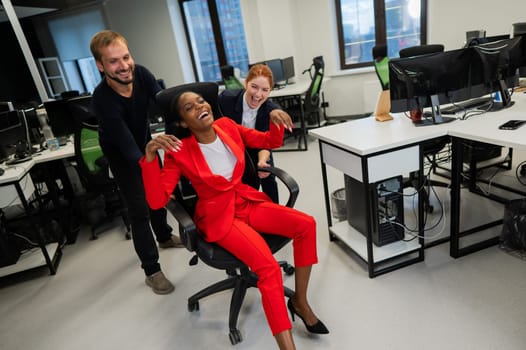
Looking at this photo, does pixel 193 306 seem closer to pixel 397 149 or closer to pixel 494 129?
pixel 397 149

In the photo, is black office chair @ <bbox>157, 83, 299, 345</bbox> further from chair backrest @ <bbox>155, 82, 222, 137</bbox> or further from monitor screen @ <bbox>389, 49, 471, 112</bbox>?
monitor screen @ <bbox>389, 49, 471, 112</bbox>

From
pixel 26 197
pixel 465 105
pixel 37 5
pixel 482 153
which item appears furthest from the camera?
pixel 37 5

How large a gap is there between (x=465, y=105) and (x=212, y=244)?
1831 millimetres

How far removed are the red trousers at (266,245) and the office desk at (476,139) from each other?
34.7 inches

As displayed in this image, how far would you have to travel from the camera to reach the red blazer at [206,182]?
1519 millimetres

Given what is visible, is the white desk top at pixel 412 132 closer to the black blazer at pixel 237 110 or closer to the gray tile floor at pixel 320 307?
the black blazer at pixel 237 110

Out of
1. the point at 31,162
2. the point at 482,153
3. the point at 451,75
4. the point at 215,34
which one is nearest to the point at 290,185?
the point at 451,75

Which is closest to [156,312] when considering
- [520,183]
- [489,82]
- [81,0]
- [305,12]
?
[489,82]

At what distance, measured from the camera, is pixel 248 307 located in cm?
190

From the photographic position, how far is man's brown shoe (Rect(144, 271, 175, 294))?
6.98 feet

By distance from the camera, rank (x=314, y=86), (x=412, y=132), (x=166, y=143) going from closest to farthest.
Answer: (x=166, y=143)
(x=412, y=132)
(x=314, y=86)

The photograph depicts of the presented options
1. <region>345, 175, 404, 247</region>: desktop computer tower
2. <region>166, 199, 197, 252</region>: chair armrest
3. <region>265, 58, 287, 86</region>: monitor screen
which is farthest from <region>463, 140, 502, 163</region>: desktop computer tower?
<region>265, 58, 287, 86</region>: monitor screen

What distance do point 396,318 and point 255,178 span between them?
977 millimetres

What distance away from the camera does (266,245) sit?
5.01 feet
